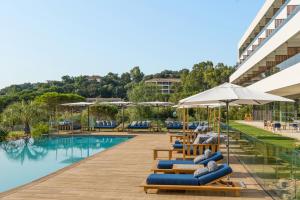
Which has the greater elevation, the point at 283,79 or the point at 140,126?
the point at 283,79

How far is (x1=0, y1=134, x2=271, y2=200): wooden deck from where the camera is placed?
7.31 metres

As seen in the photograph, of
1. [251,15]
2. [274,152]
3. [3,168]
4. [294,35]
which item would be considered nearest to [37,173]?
[3,168]

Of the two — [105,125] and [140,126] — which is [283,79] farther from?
[105,125]

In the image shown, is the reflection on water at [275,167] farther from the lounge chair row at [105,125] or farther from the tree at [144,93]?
the tree at [144,93]

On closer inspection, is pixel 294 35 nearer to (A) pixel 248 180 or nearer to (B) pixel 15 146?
(A) pixel 248 180

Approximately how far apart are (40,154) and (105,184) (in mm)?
10171

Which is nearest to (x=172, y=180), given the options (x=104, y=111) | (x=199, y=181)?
(x=199, y=181)

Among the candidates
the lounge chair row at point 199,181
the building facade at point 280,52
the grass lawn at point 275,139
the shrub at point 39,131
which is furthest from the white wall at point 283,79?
the shrub at point 39,131

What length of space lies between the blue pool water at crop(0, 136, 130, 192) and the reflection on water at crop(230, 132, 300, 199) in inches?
265

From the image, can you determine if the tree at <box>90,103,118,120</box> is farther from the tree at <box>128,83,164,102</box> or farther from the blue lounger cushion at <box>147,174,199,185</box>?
the blue lounger cushion at <box>147,174,199,185</box>

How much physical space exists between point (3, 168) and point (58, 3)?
765 cm

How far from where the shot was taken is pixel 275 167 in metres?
6.85

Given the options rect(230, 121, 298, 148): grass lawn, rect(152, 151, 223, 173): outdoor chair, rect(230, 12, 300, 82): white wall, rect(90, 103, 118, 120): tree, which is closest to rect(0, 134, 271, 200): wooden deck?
rect(152, 151, 223, 173): outdoor chair

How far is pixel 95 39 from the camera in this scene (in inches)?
1043
